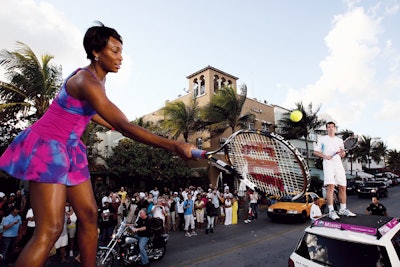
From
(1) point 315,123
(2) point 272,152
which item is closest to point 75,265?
(2) point 272,152

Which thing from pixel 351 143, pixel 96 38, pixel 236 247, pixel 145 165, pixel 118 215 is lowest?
pixel 236 247

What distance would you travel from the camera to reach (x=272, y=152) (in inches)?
145

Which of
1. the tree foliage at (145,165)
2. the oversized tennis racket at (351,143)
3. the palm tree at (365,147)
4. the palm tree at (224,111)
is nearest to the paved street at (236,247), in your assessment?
the oversized tennis racket at (351,143)

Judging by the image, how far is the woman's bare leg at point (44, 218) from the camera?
5.69 ft

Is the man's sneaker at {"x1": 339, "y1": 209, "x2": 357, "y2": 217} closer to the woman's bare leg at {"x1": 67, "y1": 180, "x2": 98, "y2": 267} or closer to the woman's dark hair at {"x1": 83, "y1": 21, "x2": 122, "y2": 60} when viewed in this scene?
the woman's bare leg at {"x1": 67, "y1": 180, "x2": 98, "y2": 267}

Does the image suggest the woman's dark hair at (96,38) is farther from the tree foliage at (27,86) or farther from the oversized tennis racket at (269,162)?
the tree foliage at (27,86)

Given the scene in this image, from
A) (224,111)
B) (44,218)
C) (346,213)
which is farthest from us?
(224,111)

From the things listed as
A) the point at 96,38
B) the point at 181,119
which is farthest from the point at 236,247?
the point at 181,119

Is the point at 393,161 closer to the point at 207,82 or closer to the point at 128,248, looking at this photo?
the point at 207,82

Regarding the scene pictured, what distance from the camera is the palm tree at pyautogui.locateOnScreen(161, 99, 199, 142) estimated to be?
987 inches

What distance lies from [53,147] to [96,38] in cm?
85

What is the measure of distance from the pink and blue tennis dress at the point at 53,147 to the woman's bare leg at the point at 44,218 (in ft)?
0.21

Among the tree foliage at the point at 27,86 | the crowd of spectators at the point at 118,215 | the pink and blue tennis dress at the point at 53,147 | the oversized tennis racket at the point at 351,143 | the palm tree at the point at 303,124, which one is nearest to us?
the pink and blue tennis dress at the point at 53,147

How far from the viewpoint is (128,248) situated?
8.30 metres
